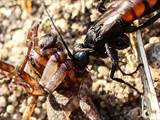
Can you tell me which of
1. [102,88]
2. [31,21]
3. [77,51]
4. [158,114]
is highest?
[31,21]

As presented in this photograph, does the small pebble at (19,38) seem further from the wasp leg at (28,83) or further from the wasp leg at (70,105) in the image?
the wasp leg at (70,105)

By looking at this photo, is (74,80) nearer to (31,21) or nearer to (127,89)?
(127,89)

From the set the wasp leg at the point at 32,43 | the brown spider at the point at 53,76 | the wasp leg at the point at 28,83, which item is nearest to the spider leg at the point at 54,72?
the brown spider at the point at 53,76

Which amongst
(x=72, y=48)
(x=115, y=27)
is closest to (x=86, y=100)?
(x=72, y=48)

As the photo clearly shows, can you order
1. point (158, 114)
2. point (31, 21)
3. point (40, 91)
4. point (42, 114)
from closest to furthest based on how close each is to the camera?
point (158, 114) < point (40, 91) < point (42, 114) < point (31, 21)

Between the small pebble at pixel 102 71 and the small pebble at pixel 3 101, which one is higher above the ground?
the small pebble at pixel 3 101

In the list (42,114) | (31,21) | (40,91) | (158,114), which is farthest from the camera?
(31,21)

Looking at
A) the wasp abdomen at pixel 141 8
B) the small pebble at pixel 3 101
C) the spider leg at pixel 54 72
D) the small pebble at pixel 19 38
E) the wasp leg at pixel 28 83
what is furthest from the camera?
the small pebble at pixel 19 38

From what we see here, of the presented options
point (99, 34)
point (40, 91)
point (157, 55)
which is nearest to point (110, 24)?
point (99, 34)
